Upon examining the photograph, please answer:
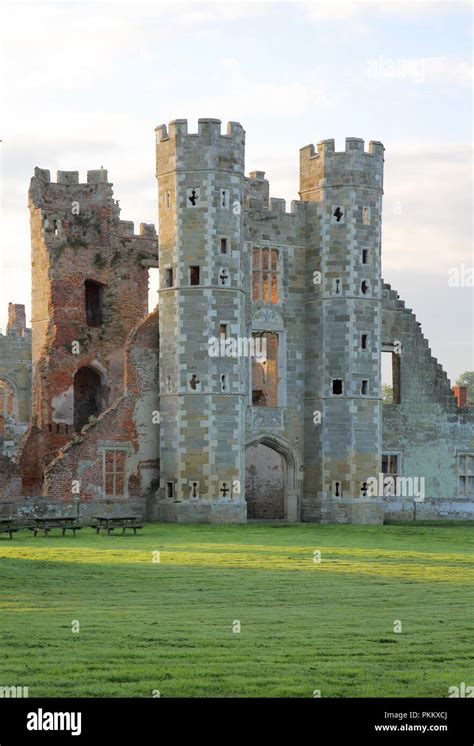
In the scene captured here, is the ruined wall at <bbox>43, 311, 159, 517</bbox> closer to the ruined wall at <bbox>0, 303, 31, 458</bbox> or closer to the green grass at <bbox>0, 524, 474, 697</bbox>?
the green grass at <bbox>0, 524, 474, 697</bbox>

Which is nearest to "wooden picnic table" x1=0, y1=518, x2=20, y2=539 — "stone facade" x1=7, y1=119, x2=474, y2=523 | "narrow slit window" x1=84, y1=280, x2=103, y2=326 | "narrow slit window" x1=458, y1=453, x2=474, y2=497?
"stone facade" x1=7, y1=119, x2=474, y2=523

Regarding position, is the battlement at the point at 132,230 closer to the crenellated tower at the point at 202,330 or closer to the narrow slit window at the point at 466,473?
the crenellated tower at the point at 202,330

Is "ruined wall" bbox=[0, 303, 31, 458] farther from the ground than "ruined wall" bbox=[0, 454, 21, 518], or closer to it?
farther from the ground

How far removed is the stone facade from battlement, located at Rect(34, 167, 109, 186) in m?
0.08

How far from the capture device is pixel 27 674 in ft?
49.9

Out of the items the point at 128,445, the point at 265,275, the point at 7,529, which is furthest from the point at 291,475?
the point at 7,529

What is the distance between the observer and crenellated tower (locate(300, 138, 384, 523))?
46906 mm

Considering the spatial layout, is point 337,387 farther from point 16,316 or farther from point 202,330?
point 16,316

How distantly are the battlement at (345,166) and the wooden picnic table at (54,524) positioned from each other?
15502mm

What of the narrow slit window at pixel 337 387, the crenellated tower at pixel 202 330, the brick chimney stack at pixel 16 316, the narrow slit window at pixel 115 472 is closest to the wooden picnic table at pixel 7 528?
the narrow slit window at pixel 115 472

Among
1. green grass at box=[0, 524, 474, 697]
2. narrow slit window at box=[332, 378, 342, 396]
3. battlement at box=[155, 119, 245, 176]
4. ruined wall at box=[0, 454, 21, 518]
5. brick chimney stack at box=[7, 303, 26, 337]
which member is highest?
battlement at box=[155, 119, 245, 176]

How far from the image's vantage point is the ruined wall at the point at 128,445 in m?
43.9

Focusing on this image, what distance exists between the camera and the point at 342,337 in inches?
1853
